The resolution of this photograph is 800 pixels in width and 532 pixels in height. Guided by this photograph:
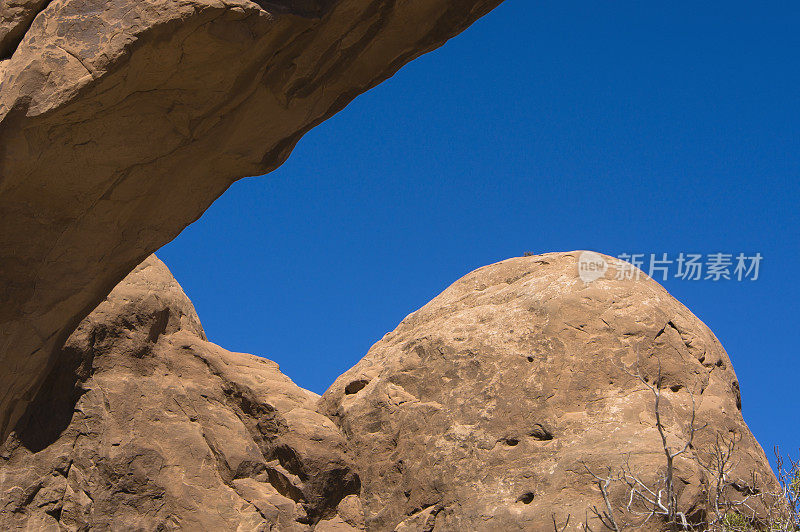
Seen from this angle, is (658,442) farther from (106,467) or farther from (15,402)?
(15,402)

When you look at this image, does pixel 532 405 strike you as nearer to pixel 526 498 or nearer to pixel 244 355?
pixel 526 498

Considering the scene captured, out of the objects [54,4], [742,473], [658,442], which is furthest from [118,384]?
[742,473]

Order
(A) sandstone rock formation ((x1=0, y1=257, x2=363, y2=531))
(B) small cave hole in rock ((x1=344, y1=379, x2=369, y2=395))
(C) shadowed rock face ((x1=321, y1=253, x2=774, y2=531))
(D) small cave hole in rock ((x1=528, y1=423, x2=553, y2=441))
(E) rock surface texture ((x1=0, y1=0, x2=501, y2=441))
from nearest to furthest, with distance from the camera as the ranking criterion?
(E) rock surface texture ((x1=0, y1=0, x2=501, y2=441)) < (C) shadowed rock face ((x1=321, y1=253, x2=774, y2=531)) < (A) sandstone rock formation ((x1=0, y1=257, x2=363, y2=531)) < (D) small cave hole in rock ((x1=528, y1=423, x2=553, y2=441)) < (B) small cave hole in rock ((x1=344, y1=379, x2=369, y2=395))

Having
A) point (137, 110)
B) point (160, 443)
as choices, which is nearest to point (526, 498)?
point (160, 443)

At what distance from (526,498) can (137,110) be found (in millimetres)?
5078

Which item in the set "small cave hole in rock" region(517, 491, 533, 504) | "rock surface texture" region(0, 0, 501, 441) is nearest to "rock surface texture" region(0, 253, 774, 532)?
"small cave hole in rock" region(517, 491, 533, 504)

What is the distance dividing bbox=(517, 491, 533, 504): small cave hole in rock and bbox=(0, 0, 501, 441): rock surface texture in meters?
3.99

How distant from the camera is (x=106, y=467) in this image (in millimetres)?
8273

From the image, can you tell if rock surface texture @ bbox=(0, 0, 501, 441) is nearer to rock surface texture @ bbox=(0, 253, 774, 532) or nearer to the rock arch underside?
the rock arch underside

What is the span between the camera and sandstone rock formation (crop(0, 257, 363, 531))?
820 centimetres

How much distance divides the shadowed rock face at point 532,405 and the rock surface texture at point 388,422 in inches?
0.8

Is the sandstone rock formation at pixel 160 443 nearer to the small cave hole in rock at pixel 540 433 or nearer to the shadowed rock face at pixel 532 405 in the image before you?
the shadowed rock face at pixel 532 405

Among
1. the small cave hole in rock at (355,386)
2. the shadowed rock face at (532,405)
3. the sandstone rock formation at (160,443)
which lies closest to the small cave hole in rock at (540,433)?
the shadowed rock face at (532,405)

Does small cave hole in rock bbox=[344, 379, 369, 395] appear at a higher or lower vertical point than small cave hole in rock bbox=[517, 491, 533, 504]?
higher
